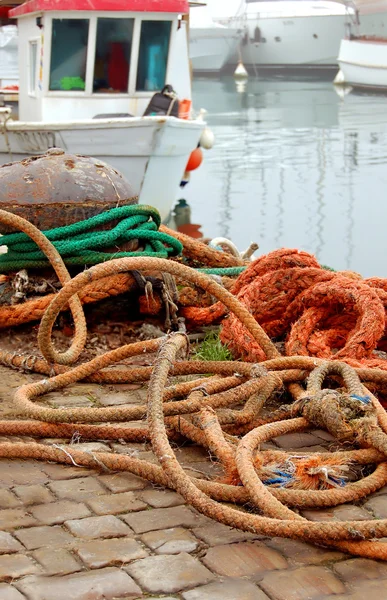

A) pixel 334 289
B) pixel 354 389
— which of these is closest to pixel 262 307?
pixel 334 289

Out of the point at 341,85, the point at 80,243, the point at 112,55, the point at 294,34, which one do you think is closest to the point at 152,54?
the point at 112,55

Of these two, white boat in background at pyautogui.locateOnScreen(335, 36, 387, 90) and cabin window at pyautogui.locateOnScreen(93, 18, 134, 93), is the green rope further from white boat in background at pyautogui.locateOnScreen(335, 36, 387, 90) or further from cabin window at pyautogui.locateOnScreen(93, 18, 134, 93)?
white boat in background at pyautogui.locateOnScreen(335, 36, 387, 90)

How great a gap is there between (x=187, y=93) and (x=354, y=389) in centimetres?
1260

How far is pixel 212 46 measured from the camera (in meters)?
60.0

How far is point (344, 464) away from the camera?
298 cm

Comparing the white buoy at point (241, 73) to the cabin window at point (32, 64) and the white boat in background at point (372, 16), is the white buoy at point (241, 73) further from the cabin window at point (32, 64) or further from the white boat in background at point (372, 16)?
the cabin window at point (32, 64)

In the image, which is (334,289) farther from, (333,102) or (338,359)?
(333,102)

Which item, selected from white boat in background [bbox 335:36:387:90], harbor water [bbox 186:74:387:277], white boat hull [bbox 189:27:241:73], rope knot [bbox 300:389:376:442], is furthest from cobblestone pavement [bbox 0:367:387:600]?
white boat hull [bbox 189:27:241:73]

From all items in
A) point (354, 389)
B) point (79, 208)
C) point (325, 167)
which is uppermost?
point (79, 208)

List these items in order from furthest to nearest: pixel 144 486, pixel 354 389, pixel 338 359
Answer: pixel 338 359, pixel 354 389, pixel 144 486

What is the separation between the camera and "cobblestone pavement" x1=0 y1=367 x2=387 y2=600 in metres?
2.37

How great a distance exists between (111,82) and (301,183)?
24.2ft

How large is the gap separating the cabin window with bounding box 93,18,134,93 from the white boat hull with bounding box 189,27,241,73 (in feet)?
157

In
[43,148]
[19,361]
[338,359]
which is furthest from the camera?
[43,148]
